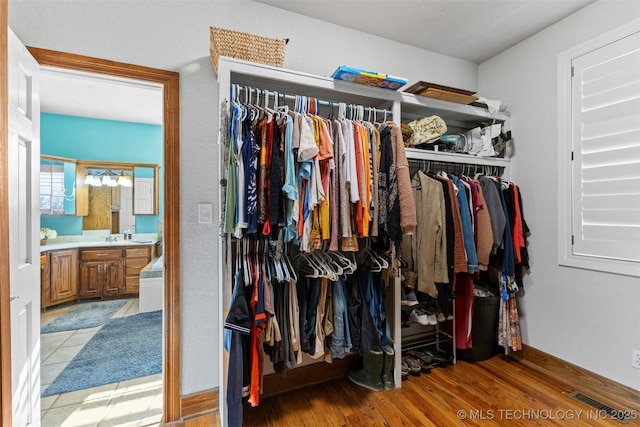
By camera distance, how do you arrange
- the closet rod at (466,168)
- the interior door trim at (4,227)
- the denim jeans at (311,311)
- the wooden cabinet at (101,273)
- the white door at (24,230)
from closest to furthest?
the interior door trim at (4,227)
the white door at (24,230)
the denim jeans at (311,311)
the closet rod at (466,168)
the wooden cabinet at (101,273)

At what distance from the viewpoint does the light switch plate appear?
1.84m

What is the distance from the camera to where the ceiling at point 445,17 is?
79.4 inches

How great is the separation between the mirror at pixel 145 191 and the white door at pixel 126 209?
0.23 feet

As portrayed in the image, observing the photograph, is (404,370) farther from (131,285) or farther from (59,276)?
(59,276)

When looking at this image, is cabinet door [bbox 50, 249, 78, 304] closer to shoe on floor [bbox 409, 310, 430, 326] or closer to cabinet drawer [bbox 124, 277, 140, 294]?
cabinet drawer [bbox 124, 277, 140, 294]

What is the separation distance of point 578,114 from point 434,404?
2.28 m

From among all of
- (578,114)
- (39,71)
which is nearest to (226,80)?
(39,71)

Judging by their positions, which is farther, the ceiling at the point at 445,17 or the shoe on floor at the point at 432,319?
the shoe on floor at the point at 432,319

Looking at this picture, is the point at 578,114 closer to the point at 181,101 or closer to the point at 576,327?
the point at 576,327

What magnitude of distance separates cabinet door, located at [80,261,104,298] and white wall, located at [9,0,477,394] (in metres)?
3.44

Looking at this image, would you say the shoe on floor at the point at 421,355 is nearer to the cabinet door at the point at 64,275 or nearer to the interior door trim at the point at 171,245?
the interior door trim at the point at 171,245

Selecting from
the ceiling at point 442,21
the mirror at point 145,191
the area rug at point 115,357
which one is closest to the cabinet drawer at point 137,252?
the mirror at point 145,191

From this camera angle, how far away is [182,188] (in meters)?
1.80

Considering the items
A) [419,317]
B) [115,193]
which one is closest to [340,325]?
[419,317]
